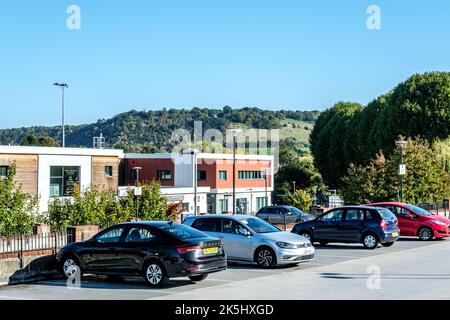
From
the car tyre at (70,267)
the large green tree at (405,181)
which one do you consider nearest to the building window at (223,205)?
the large green tree at (405,181)

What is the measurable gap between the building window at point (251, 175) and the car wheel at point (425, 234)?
42910mm

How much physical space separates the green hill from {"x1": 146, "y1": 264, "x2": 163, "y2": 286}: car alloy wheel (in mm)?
142916

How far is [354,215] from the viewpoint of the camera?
2472cm

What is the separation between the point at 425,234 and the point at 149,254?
16.7 m

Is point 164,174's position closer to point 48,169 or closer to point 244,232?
point 48,169

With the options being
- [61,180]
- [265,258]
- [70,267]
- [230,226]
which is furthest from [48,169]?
[70,267]

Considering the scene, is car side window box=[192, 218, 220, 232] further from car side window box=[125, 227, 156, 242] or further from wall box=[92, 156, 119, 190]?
wall box=[92, 156, 119, 190]

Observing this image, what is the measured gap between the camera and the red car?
92.4ft

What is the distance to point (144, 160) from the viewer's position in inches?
2724

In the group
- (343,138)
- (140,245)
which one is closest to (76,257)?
(140,245)

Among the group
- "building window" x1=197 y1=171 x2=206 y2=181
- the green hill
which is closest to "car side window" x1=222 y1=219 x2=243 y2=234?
"building window" x1=197 y1=171 x2=206 y2=181

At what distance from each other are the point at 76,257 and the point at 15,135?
179 m
